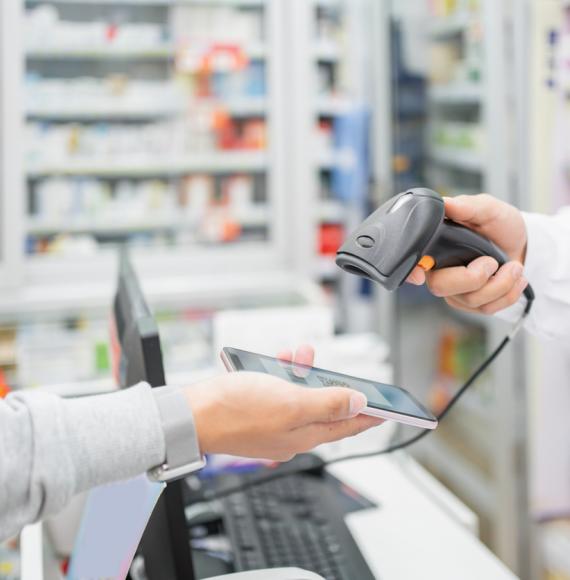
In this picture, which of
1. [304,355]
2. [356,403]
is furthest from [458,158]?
[356,403]

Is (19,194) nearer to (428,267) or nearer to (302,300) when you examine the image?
(302,300)

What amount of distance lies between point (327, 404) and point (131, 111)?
271cm

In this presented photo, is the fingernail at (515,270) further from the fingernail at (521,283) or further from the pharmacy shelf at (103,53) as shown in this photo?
the pharmacy shelf at (103,53)

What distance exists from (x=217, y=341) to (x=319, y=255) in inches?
63.4

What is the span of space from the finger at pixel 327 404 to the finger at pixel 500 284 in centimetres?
37

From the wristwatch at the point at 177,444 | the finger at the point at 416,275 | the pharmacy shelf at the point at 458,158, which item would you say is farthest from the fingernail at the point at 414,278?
the pharmacy shelf at the point at 458,158

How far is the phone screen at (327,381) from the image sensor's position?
785mm

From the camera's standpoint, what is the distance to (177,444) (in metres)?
0.65

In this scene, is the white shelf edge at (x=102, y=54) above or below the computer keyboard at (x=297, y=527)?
above

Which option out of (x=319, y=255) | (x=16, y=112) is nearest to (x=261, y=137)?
(x=319, y=255)

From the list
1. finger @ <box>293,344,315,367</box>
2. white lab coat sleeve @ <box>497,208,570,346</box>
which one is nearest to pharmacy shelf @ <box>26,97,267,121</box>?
white lab coat sleeve @ <box>497,208,570,346</box>

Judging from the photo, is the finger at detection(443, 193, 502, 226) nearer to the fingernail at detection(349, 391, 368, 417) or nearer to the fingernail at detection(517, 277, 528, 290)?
the fingernail at detection(517, 277, 528, 290)

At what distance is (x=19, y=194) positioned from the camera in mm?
2832

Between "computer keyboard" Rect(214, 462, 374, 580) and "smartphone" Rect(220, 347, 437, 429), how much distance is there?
0.39m
